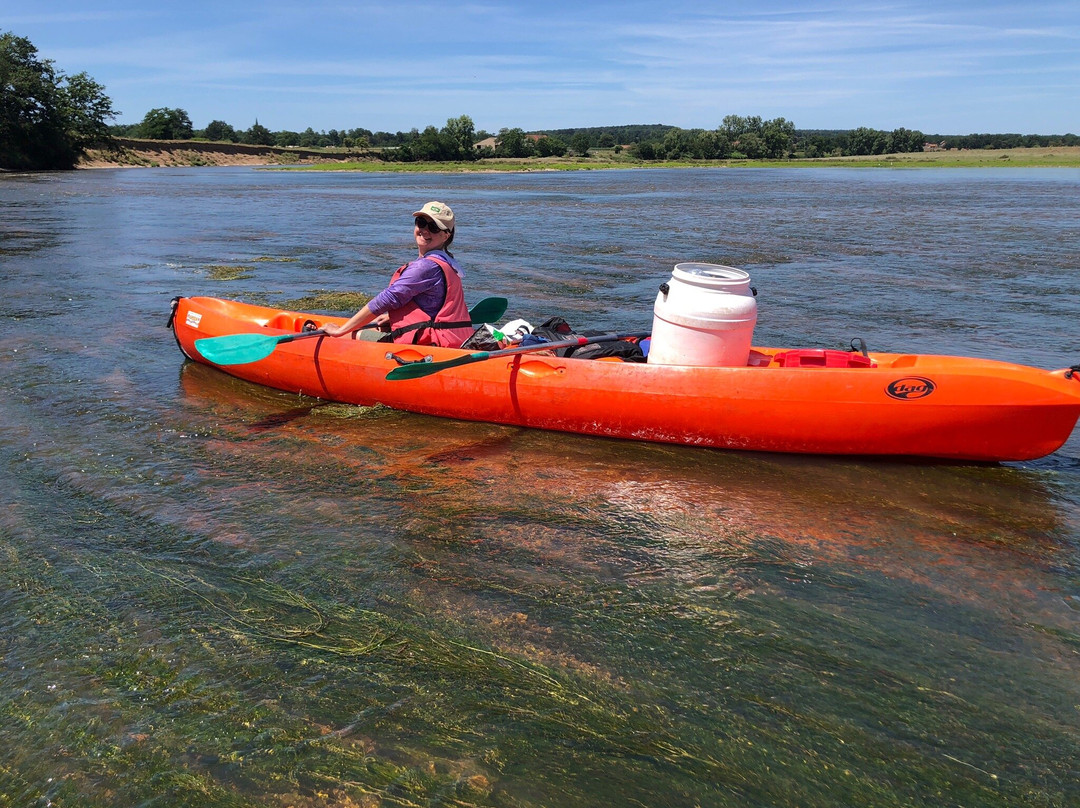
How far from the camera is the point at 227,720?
294 cm

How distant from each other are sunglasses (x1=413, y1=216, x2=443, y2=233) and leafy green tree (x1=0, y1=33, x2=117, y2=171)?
56881mm

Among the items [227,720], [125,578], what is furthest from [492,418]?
[227,720]

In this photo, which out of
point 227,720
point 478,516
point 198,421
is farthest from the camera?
point 198,421

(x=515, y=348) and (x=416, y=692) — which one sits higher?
(x=515, y=348)

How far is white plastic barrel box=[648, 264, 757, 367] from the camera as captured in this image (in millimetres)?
5211

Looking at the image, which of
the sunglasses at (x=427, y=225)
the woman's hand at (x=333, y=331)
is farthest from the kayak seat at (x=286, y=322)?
the sunglasses at (x=427, y=225)

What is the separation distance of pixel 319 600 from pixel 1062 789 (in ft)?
9.68

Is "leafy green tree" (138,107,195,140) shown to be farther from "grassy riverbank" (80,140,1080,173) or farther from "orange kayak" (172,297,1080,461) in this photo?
"orange kayak" (172,297,1080,461)

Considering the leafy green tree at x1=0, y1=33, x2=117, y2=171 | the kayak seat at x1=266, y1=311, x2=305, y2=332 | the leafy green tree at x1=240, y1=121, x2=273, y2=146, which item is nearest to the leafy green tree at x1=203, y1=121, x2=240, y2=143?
the leafy green tree at x1=240, y1=121, x2=273, y2=146

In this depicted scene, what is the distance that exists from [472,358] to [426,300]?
71 centimetres

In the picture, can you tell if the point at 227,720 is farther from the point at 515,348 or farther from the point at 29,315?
the point at 29,315

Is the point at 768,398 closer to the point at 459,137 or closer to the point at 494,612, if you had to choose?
the point at 494,612

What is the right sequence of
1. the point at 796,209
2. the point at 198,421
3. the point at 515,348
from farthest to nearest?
1. the point at 796,209
2. the point at 198,421
3. the point at 515,348

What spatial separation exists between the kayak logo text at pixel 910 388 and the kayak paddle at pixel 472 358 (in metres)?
2.00
